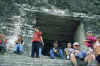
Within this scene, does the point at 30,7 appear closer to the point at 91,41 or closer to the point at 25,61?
the point at 25,61

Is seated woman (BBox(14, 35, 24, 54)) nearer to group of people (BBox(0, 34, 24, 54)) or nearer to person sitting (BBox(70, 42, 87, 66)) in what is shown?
group of people (BBox(0, 34, 24, 54))

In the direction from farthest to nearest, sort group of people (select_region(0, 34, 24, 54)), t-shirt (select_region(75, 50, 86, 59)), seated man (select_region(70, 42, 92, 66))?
group of people (select_region(0, 34, 24, 54)) → t-shirt (select_region(75, 50, 86, 59)) → seated man (select_region(70, 42, 92, 66))

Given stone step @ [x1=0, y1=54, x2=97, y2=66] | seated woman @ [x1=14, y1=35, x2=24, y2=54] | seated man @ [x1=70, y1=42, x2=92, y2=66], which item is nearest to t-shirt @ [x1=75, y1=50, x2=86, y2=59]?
seated man @ [x1=70, y1=42, x2=92, y2=66]

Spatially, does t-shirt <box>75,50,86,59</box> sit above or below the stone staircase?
above

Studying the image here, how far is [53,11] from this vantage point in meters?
11.0

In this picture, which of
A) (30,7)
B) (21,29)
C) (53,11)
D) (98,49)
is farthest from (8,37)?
(98,49)

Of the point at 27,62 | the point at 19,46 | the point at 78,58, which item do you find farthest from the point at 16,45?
the point at 78,58

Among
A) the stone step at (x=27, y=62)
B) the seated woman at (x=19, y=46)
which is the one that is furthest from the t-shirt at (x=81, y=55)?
the seated woman at (x=19, y=46)

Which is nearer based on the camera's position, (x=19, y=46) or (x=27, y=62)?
(x=27, y=62)

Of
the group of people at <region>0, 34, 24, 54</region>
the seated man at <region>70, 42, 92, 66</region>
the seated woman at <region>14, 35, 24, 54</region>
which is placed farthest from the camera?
the seated woman at <region>14, 35, 24, 54</region>

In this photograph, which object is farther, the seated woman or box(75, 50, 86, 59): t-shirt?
the seated woman

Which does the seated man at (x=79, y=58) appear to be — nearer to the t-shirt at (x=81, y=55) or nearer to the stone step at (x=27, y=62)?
the t-shirt at (x=81, y=55)

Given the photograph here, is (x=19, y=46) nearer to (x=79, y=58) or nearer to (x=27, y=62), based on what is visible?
(x=27, y=62)

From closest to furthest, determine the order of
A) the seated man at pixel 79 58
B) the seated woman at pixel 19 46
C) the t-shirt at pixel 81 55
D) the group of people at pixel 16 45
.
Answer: the seated man at pixel 79 58 < the t-shirt at pixel 81 55 < the group of people at pixel 16 45 < the seated woman at pixel 19 46
